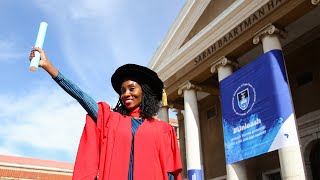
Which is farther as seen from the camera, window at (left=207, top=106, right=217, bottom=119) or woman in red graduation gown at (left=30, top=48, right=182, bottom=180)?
window at (left=207, top=106, right=217, bottom=119)

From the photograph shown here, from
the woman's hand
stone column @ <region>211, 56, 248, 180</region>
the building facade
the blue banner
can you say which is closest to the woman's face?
the woman's hand

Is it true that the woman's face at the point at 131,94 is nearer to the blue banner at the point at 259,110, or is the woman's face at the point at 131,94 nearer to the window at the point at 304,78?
the blue banner at the point at 259,110

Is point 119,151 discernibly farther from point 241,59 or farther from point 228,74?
point 241,59

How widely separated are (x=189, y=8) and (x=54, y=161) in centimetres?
2861

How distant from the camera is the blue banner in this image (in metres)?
11.4

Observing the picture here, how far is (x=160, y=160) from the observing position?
2734mm

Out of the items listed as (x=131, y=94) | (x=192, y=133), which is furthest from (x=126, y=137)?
(x=192, y=133)

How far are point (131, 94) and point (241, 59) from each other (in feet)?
49.7

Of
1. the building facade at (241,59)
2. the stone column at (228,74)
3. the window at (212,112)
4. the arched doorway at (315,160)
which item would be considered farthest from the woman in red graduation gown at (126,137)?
the window at (212,112)

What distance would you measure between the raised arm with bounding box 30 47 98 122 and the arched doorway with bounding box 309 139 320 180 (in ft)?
44.7

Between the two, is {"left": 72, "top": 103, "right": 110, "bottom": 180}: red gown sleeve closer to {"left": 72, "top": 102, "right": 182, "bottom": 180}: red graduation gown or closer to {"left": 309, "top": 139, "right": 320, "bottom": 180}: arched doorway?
{"left": 72, "top": 102, "right": 182, "bottom": 180}: red graduation gown

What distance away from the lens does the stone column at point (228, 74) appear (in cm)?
1357

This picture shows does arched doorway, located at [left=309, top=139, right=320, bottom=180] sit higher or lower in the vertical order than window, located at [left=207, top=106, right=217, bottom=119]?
→ lower

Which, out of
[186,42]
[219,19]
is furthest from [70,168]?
[219,19]
